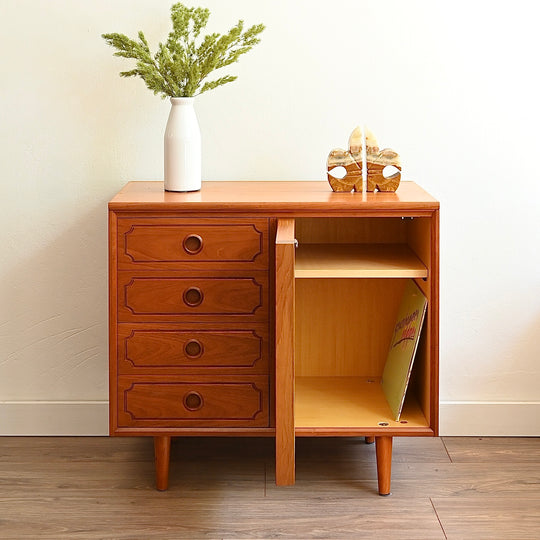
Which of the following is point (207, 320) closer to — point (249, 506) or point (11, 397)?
point (249, 506)

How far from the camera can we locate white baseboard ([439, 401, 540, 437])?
2549mm

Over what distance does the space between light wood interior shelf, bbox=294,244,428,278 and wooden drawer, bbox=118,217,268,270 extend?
0.40 feet

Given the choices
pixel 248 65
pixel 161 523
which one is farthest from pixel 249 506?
pixel 248 65

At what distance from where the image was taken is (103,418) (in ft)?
8.35

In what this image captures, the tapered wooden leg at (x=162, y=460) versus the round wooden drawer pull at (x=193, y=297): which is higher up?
the round wooden drawer pull at (x=193, y=297)

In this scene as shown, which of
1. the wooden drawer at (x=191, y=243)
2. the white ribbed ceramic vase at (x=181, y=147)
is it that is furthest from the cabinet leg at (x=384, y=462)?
the white ribbed ceramic vase at (x=181, y=147)

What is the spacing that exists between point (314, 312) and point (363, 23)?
2.63ft

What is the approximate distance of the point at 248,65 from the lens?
2422mm

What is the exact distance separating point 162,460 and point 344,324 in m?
0.64

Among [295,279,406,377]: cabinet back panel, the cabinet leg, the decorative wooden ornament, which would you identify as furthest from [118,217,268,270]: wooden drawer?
the cabinet leg

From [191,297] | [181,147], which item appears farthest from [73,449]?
[181,147]

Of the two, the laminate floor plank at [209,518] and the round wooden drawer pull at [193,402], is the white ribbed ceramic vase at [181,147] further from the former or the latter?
the laminate floor plank at [209,518]

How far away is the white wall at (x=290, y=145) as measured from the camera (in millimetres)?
2410

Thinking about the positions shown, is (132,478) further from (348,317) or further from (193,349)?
(348,317)
